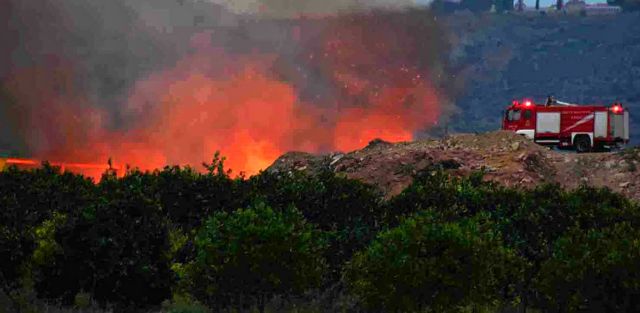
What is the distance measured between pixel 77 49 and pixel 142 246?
64284mm

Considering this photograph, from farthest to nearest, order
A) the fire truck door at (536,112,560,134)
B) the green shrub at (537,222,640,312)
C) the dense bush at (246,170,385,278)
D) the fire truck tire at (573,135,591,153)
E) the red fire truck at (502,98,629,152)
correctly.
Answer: the fire truck door at (536,112,560,134)
the fire truck tire at (573,135,591,153)
the red fire truck at (502,98,629,152)
the dense bush at (246,170,385,278)
the green shrub at (537,222,640,312)

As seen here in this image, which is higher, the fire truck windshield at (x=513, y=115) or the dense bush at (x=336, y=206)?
the fire truck windshield at (x=513, y=115)

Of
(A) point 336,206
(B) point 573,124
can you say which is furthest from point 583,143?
(A) point 336,206

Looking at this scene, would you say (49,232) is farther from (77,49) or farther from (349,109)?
(349,109)

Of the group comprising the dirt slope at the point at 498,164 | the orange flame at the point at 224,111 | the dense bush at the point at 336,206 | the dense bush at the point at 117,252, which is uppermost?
the orange flame at the point at 224,111

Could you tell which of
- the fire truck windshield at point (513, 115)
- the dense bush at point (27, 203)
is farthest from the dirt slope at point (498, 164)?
the dense bush at point (27, 203)

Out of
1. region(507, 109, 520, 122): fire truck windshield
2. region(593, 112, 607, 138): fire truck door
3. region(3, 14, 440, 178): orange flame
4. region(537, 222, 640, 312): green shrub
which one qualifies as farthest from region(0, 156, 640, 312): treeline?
region(3, 14, 440, 178): orange flame

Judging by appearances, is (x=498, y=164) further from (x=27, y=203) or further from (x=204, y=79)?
(x=204, y=79)

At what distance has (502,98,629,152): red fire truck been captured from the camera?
58.1m

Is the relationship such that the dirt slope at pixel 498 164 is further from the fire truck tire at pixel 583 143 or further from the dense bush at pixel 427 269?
the dense bush at pixel 427 269

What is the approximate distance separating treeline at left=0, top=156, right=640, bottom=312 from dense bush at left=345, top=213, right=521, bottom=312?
2 cm

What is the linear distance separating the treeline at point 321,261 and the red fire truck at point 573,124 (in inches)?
1514

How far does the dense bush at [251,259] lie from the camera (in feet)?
57.3

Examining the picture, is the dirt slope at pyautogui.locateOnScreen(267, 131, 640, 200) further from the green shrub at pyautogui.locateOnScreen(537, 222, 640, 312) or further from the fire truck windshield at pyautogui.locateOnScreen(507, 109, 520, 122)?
the green shrub at pyautogui.locateOnScreen(537, 222, 640, 312)
